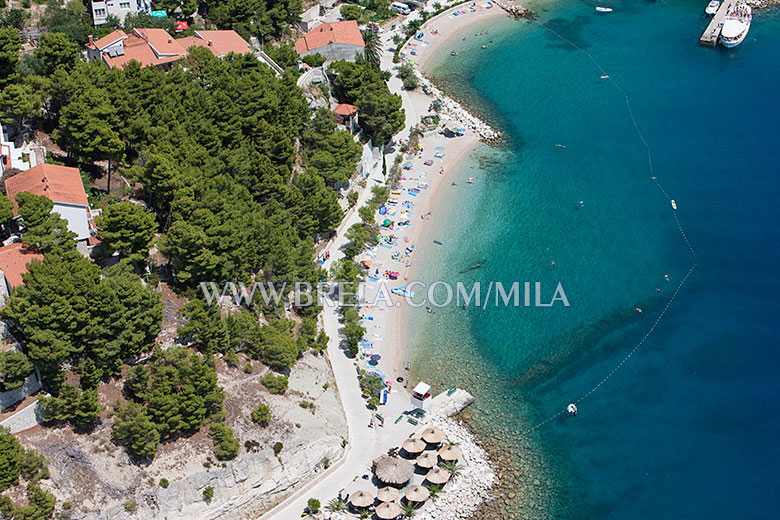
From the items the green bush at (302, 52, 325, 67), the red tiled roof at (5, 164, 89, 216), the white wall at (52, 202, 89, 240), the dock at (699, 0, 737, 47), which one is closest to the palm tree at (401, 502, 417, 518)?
the white wall at (52, 202, 89, 240)

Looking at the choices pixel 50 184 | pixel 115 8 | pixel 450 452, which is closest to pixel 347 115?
pixel 115 8

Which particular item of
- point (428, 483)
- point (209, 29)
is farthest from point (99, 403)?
point (209, 29)

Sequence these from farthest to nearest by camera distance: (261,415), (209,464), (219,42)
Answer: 1. (219,42)
2. (261,415)
3. (209,464)

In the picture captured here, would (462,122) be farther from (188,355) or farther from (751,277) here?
(188,355)

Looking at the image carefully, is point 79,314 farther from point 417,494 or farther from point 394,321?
point 394,321

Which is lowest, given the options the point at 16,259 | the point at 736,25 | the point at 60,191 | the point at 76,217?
the point at 736,25
